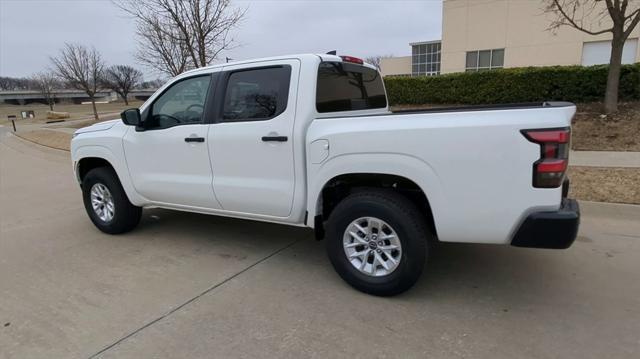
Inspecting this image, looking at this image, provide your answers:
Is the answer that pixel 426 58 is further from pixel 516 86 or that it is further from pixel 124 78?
pixel 124 78

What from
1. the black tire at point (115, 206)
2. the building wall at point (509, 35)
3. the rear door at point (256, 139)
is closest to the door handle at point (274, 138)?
the rear door at point (256, 139)

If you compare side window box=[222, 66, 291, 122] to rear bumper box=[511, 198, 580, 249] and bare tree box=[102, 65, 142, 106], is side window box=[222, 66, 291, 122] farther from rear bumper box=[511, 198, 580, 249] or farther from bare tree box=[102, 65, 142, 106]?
bare tree box=[102, 65, 142, 106]

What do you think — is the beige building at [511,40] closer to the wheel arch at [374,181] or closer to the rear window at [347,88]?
the rear window at [347,88]

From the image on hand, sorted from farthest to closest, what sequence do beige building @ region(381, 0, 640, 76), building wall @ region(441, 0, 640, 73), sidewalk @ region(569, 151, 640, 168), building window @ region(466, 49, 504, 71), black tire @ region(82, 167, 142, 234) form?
building window @ region(466, 49, 504, 71) → building wall @ region(441, 0, 640, 73) → beige building @ region(381, 0, 640, 76) → sidewalk @ region(569, 151, 640, 168) → black tire @ region(82, 167, 142, 234)

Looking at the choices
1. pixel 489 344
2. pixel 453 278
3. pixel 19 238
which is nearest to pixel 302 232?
pixel 453 278

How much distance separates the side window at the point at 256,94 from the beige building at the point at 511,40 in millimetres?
24203

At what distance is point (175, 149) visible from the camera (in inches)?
171

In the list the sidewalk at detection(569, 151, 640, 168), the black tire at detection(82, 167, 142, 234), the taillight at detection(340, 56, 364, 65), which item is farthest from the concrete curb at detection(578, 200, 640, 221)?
the black tire at detection(82, 167, 142, 234)

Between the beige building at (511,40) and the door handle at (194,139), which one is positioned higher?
the beige building at (511,40)

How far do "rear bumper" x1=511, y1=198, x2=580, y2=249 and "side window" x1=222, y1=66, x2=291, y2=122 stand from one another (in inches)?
82.4

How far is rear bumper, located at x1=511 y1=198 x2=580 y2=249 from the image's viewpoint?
2.71 metres

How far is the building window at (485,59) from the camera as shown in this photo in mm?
26597

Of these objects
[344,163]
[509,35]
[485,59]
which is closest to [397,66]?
[485,59]

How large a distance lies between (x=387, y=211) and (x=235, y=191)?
1.54 m
